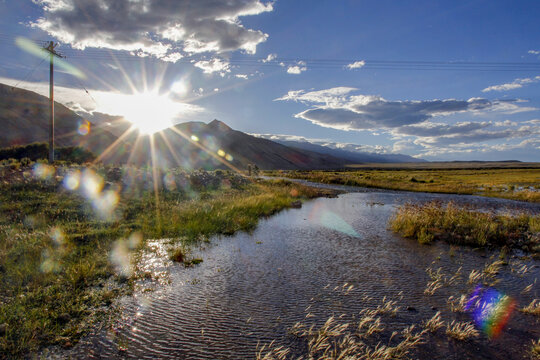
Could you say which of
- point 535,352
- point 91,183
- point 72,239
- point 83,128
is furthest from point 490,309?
point 83,128

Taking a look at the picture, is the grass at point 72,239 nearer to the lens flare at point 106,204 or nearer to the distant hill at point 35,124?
the lens flare at point 106,204

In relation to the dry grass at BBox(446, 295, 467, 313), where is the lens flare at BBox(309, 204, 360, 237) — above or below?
below

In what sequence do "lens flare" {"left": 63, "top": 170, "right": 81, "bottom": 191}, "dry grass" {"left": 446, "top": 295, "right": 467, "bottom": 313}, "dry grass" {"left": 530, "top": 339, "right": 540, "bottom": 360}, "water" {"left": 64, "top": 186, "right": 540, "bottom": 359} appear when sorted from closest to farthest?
"dry grass" {"left": 530, "top": 339, "right": 540, "bottom": 360} < "water" {"left": 64, "top": 186, "right": 540, "bottom": 359} < "dry grass" {"left": 446, "top": 295, "right": 467, "bottom": 313} < "lens flare" {"left": 63, "top": 170, "right": 81, "bottom": 191}

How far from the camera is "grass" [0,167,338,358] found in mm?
6430

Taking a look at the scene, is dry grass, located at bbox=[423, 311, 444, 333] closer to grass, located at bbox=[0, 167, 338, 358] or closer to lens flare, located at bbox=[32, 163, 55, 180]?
grass, located at bbox=[0, 167, 338, 358]

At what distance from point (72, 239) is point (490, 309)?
14.3 m

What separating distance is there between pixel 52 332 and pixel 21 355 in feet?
2.17

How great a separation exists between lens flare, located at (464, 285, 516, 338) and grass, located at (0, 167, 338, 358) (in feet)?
28.7

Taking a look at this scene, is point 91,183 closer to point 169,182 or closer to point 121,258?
point 169,182

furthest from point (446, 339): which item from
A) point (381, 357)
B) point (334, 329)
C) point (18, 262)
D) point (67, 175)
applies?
point (67, 175)

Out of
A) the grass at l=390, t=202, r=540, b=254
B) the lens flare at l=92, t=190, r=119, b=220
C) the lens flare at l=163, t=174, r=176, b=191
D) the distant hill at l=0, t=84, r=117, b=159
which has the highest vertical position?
the distant hill at l=0, t=84, r=117, b=159

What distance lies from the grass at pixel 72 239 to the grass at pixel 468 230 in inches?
367

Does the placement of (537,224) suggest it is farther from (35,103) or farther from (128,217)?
(35,103)

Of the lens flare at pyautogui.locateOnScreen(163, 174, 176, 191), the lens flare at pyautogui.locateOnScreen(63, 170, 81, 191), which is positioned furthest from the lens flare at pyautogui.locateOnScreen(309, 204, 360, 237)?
the lens flare at pyautogui.locateOnScreen(63, 170, 81, 191)
